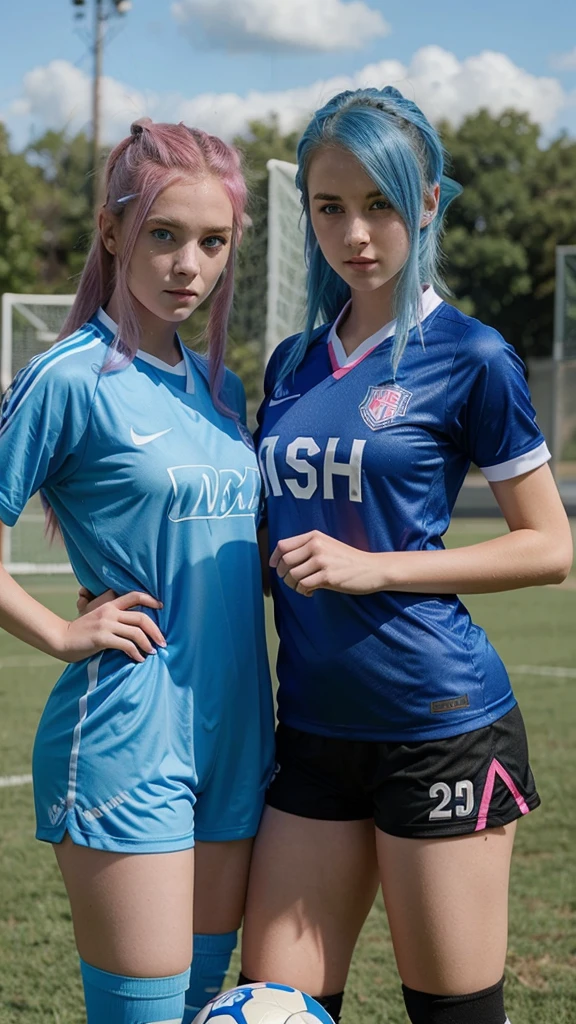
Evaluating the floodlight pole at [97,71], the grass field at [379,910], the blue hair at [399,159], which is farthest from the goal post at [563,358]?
the blue hair at [399,159]

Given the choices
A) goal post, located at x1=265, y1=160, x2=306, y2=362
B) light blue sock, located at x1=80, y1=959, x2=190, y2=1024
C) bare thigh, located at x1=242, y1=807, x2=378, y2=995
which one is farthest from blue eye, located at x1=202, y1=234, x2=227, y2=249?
goal post, located at x1=265, y1=160, x2=306, y2=362

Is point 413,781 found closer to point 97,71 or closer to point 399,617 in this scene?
point 399,617

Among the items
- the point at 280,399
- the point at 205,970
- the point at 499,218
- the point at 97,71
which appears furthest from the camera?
the point at 499,218

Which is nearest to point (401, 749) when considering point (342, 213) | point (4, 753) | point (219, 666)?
point (219, 666)

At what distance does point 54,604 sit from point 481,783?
1108 cm

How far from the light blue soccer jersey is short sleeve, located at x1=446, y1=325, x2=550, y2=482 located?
471 millimetres

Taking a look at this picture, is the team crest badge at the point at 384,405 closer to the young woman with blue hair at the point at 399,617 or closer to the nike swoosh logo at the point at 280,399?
the young woman with blue hair at the point at 399,617

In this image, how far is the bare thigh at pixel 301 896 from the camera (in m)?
2.56

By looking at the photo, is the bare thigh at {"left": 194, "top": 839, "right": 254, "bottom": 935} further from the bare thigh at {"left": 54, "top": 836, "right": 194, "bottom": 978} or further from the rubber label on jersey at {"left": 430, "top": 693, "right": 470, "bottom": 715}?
the rubber label on jersey at {"left": 430, "top": 693, "right": 470, "bottom": 715}

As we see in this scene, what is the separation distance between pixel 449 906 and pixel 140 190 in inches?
61.8

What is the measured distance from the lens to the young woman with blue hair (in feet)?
8.09

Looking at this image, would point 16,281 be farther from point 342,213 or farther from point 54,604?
point 342,213

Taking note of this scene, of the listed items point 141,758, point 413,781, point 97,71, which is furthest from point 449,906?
point 97,71

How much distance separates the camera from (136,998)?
7.56 feet
